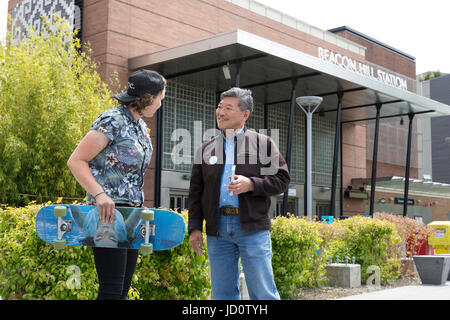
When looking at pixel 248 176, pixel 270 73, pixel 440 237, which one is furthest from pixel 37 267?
pixel 270 73

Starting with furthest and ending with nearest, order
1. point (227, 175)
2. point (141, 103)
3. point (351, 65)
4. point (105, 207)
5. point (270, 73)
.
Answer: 1. point (351, 65)
2. point (270, 73)
3. point (227, 175)
4. point (141, 103)
5. point (105, 207)

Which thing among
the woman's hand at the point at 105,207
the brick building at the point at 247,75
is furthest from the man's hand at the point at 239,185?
the brick building at the point at 247,75

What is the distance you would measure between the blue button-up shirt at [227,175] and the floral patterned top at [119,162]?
0.57 meters

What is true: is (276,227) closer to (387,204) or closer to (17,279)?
(17,279)

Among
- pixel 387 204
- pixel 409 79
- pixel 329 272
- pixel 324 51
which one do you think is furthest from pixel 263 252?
pixel 409 79

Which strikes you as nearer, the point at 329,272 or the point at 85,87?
the point at 329,272

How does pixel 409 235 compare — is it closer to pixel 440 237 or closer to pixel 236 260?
pixel 440 237

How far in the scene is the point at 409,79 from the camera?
1535 inches

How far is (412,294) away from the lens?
816 centimetres

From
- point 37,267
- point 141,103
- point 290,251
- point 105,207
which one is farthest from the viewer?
point 290,251

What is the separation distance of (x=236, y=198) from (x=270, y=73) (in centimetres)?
1596

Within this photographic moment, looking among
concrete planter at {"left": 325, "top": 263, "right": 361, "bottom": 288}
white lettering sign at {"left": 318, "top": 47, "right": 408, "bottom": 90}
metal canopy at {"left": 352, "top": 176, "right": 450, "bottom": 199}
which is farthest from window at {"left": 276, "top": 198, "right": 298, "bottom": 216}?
concrete planter at {"left": 325, "top": 263, "right": 361, "bottom": 288}
